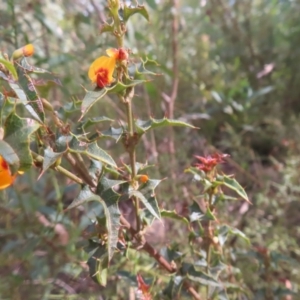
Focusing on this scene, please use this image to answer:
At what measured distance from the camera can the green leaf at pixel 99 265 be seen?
0.52 m

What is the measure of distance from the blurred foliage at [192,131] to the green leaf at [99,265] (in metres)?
0.16

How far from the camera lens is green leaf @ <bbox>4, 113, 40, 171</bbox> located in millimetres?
393

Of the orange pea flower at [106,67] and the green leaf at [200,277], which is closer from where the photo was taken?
the orange pea flower at [106,67]

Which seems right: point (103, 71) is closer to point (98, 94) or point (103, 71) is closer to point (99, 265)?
point (98, 94)

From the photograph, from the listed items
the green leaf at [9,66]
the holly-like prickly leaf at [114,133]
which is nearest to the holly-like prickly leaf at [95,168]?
the holly-like prickly leaf at [114,133]

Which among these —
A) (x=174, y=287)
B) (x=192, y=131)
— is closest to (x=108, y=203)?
(x=174, y=287)

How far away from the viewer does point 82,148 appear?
45cm

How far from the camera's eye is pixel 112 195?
475 mm

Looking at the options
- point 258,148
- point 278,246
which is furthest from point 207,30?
point 278,246

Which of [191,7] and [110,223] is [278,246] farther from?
[191,7]

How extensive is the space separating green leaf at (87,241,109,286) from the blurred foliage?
163 millimetres

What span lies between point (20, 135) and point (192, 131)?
1.07 meters

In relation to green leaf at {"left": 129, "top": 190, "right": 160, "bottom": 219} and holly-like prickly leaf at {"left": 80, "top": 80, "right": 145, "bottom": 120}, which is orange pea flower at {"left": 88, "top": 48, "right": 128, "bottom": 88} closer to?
holly-like prickly leaf at {"left": 80, "top": 80, "right": 145, "bottom": 120}

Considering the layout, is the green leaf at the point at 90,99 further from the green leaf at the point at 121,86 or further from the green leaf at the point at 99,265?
the green leaf at the point at 99,265
